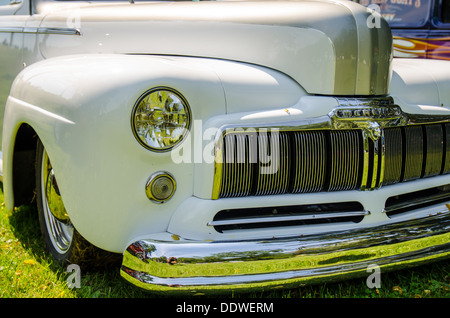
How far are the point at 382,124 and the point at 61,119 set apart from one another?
1211 mm

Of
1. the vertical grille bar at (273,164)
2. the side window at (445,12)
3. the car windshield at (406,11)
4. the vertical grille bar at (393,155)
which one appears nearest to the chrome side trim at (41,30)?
the vertical grille bar at (273,164)

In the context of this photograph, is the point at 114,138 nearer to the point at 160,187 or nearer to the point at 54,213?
the point at 160,187

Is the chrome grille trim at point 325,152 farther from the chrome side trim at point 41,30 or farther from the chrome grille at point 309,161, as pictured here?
the chrome side trim at point 41,30

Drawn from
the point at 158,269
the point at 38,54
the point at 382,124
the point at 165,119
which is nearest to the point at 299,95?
the point at 382,124

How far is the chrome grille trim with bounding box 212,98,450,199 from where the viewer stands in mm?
1841

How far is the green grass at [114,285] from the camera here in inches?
82.8

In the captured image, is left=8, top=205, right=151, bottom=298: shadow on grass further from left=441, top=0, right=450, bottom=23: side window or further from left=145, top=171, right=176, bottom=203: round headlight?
left=441, top=0, right=450, bottom=23: side window

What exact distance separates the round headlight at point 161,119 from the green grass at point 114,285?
611mm

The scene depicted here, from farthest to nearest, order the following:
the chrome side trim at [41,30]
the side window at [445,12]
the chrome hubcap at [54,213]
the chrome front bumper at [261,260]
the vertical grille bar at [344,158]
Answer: the side window at [445,12] → the chrome side trim at [41,30] → the chrome hubcap at [54,213] → the vertical grille bar at [344,158] → the chrome front bumper at [261,260]

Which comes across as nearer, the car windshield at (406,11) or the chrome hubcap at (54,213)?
the chrome hubcap at (54,213)

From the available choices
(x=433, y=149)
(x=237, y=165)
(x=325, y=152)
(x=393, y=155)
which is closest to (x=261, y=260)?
(x=237, y=165)

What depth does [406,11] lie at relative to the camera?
4594 millimetres

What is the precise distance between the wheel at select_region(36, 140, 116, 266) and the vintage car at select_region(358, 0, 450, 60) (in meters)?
3.29

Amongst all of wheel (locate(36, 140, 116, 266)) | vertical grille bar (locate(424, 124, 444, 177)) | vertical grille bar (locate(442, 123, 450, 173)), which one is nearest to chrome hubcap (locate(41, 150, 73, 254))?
wheel (locate(36, 140, 116, 266))
